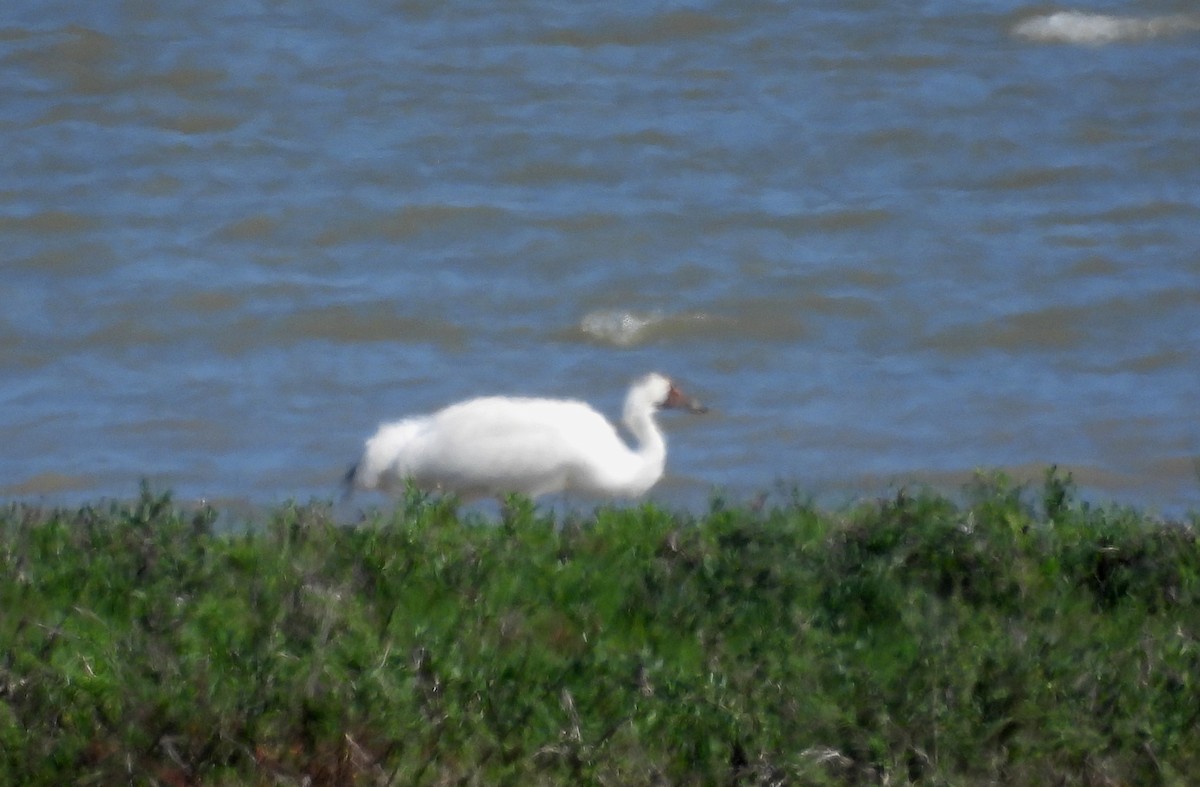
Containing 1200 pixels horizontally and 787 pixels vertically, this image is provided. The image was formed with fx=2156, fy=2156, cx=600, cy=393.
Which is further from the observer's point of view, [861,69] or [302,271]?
[861,69]

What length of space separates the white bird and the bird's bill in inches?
34.2

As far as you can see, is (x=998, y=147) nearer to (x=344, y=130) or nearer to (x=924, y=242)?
(x=924, y=242)

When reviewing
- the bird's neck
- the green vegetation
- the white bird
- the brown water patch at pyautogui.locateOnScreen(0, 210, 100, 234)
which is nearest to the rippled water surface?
the brown water patch at pyautogui.locateOnScreen(0, 210, 100, 234)

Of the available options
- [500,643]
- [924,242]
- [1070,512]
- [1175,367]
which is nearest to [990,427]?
[1175,367]

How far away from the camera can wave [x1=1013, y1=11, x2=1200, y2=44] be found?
18.6 metres

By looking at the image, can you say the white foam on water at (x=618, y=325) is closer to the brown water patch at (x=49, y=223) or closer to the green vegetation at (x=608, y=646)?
the brown water patch at (x=49, y=223)

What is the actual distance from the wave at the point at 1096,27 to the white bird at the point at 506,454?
10169 millimetres

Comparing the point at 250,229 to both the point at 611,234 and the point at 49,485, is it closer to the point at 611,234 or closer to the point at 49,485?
the point at 611,234

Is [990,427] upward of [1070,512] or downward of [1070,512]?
downward

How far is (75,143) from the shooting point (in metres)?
17.7

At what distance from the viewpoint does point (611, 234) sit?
15336 millimetres

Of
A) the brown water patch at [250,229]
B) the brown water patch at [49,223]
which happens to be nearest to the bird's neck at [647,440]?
the brown water patch at [250,229]

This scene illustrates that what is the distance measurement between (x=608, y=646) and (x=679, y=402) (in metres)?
5.69

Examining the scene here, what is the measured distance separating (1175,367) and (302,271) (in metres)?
5.93
